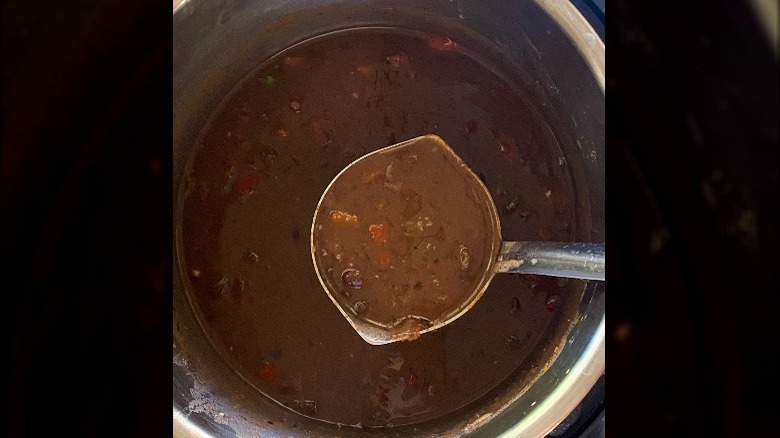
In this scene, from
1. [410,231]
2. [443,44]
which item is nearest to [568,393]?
[410,231]

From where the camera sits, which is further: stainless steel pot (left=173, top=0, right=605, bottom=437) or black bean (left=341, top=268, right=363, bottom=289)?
black bean (left=341, top=268, right=363, bottom=289)

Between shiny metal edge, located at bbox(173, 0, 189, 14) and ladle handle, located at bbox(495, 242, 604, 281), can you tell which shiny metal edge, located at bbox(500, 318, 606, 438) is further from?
shiny metal edge, located at bbox(173, 0, 189, 14)

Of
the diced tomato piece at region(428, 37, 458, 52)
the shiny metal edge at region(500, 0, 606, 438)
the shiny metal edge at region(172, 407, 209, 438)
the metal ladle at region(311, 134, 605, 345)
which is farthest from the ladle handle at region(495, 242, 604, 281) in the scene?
the shiny metal edge at region(172, 407, 209, 438)

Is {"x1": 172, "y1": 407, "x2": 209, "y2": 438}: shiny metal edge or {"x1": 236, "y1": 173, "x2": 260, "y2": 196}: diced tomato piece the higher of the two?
{"x1": 236, "y1": 173, "x2": 260, "y2": 196}: diced tomato piece
